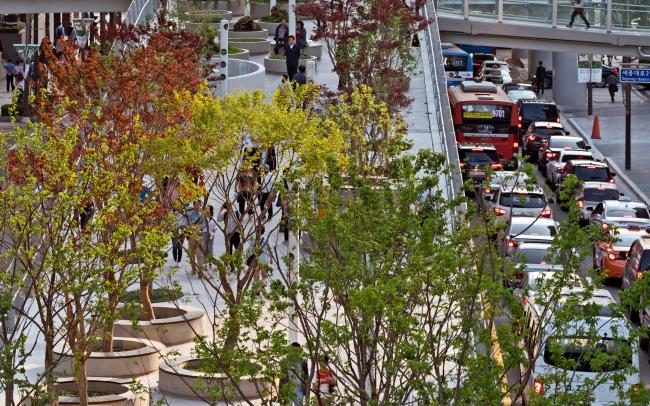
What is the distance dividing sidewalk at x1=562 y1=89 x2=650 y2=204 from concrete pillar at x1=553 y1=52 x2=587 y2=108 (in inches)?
33.2

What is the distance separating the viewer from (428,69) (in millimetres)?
54438

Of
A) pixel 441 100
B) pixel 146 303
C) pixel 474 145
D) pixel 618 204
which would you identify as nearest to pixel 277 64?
pixel 474 145

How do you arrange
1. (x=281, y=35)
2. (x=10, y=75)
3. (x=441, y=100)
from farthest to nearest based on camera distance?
(x=10, y=75) < (x=281, y=35) < (x=441, y=100)

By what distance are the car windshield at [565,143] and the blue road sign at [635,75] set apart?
3.74 m

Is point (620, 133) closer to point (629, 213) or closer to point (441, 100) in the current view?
point (441, 100)

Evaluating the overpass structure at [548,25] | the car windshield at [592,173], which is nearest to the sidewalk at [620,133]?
the car windshield at [592,173]

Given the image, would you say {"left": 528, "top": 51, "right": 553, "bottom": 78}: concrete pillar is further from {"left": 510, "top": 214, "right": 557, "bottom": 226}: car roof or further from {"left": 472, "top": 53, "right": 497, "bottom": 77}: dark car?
{"left": 510, "top": 214, "right": 557, "bottom": 226}: car roof

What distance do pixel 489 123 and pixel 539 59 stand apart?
32.2m

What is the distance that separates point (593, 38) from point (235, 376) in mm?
42831

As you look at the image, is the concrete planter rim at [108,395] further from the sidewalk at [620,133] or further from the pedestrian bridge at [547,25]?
the pedestrian bridge at [547,25]

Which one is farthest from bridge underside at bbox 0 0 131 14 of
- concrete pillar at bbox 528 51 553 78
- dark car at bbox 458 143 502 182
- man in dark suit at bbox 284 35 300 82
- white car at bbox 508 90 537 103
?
concrete pillar at bbox 528 51 553 78

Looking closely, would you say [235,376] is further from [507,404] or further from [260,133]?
[260,133]

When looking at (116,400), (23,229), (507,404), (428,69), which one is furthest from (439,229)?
(428,69)

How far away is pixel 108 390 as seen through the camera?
84.3 ft
